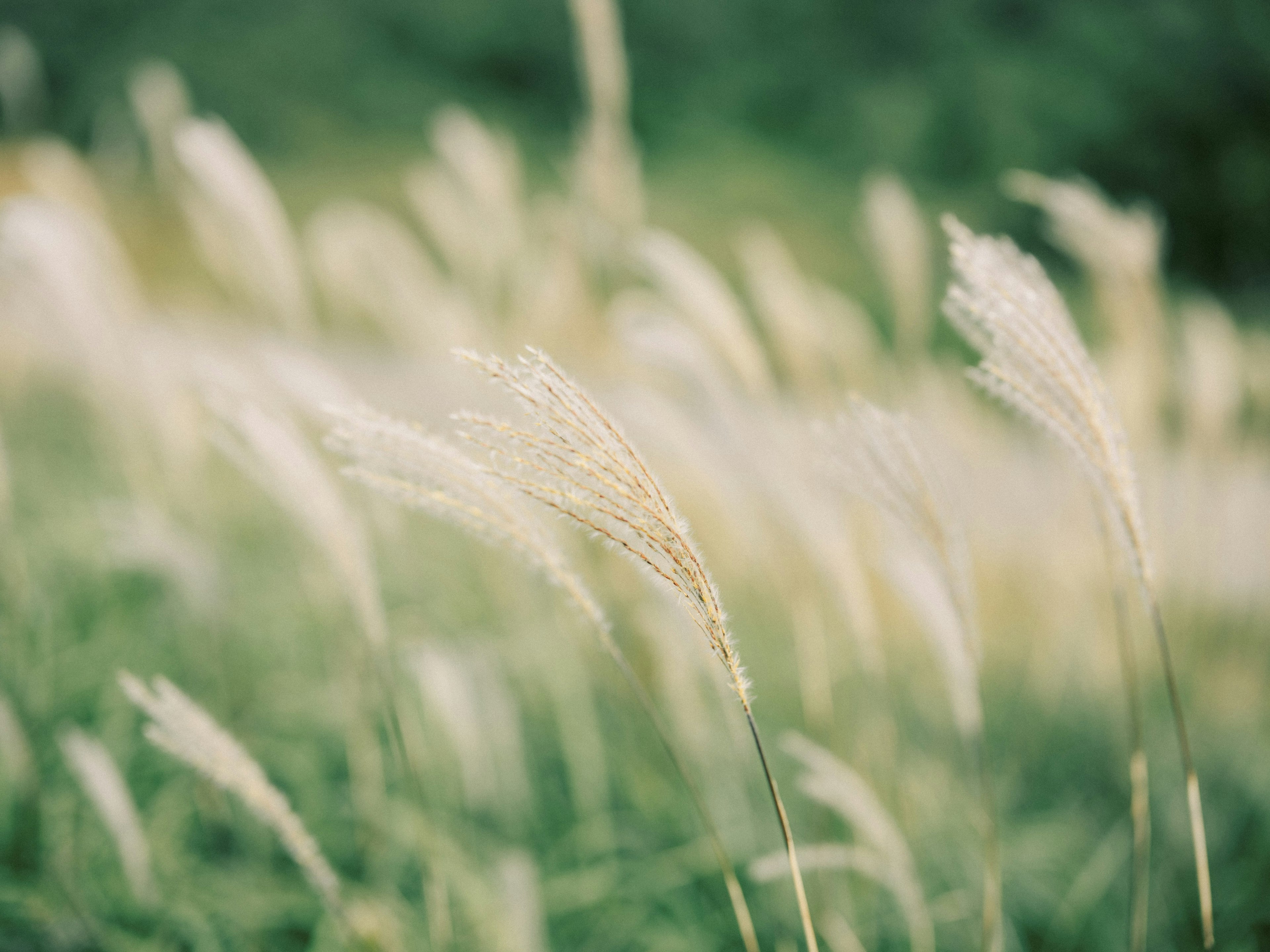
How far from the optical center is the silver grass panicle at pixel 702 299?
52.4 inches

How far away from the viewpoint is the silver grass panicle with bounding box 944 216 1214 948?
2.62 ft

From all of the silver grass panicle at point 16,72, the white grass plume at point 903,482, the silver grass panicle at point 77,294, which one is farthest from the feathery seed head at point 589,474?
the silver grass panicle at point 16,72

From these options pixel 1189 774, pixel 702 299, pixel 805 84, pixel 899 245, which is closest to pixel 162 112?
pixel 702 299

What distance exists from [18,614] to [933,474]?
230 centimetres

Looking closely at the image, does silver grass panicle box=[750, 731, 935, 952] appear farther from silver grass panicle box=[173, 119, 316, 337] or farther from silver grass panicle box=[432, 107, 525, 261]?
silver grass panicle box=[432, 107, 525, 261]

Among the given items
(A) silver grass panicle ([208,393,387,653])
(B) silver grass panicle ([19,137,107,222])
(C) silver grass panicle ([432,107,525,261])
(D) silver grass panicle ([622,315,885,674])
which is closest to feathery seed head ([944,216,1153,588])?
(D) silver grass panicle ([622,315,885,674])

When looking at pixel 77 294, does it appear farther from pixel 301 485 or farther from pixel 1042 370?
pixel 1042 370

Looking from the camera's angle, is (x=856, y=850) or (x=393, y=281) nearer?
(x=856, y=850)

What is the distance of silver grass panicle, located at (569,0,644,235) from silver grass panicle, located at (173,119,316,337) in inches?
26.6

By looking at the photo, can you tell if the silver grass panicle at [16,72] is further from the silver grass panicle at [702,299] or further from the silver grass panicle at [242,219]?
the silver grass panicle at [702,299]

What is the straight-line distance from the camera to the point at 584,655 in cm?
235

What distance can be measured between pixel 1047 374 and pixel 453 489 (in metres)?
0.61

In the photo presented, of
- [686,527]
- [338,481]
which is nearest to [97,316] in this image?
[686,527]

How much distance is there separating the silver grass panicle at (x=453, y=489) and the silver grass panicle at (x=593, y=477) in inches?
1.2
